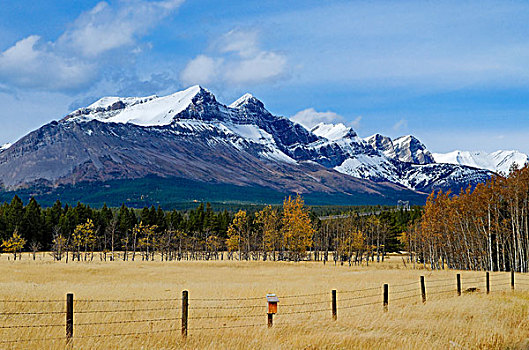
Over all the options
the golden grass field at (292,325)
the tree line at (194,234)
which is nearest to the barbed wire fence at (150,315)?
the golden grass field at (292,325)

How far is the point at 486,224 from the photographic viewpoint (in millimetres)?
56594

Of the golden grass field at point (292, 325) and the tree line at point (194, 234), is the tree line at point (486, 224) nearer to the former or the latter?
the tree line at point (194, 234)

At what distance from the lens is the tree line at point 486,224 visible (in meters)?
52.4

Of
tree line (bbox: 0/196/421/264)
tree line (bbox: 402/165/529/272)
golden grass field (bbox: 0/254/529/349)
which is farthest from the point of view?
tree line (bbox: 0/196/421/264)

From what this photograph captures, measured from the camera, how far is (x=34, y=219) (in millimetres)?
112000

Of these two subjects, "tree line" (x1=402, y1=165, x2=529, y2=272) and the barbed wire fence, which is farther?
"tree line" (x1=402, y1=165, x2=529, y2=272)

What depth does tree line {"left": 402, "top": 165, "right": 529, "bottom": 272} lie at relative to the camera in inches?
2063

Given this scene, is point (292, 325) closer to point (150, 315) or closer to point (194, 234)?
point (150, 315)

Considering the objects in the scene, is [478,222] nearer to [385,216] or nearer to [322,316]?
[322,316]

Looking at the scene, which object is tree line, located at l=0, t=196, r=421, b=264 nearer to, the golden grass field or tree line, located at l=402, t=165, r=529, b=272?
tree line, located at l=402, t=165, r=529, b=272

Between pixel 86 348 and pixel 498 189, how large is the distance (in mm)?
50503

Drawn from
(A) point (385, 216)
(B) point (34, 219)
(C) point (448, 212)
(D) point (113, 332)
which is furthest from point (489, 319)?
(B) point (34, 219)

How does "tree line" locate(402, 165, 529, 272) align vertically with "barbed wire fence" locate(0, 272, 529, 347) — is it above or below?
above

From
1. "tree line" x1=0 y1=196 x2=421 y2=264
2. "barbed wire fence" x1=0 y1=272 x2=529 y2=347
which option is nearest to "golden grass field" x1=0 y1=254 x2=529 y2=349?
"barbed wire fence" x1=0 y1=272 x2=529 y2=347
